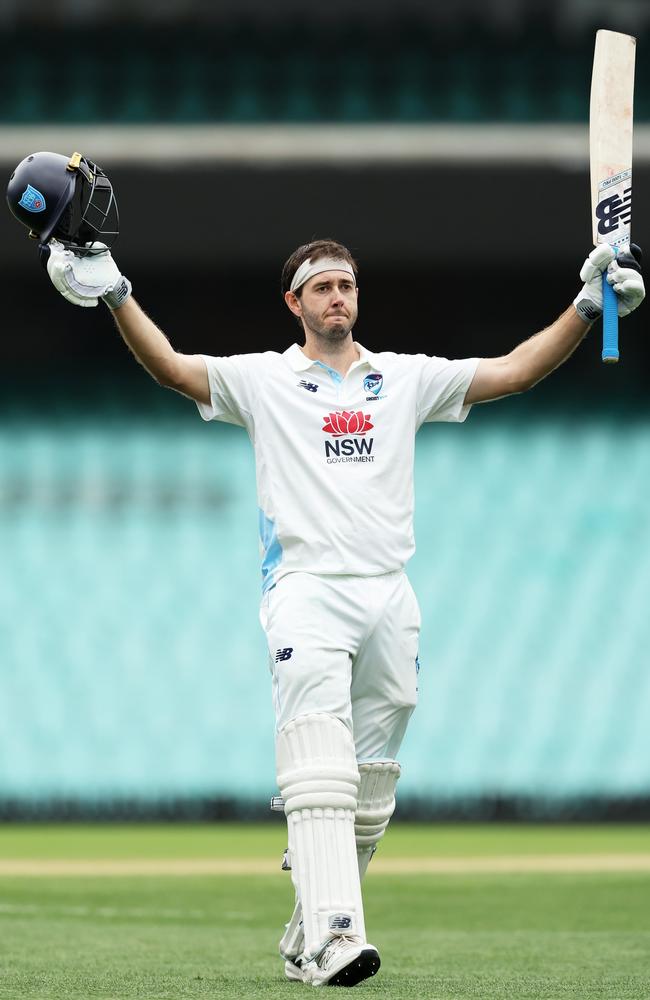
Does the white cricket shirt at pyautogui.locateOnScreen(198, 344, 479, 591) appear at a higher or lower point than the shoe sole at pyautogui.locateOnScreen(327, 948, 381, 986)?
higher

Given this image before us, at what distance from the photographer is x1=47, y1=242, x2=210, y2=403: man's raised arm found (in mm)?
4328

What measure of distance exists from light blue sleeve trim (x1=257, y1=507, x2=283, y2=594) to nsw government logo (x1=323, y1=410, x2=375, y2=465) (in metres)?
0.22

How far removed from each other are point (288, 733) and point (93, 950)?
1.25m

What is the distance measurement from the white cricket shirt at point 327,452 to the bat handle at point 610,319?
0.49 m

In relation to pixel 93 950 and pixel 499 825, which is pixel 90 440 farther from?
pixel 93 950

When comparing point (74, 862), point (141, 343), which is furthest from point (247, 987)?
point (74, 862)

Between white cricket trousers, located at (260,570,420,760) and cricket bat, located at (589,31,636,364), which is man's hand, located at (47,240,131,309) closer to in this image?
white cricket trousers, located at (260,570,420,760)

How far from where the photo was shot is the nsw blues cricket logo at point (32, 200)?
436 centimetres

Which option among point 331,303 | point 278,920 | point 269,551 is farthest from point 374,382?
point 278,920

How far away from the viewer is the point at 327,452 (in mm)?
4457

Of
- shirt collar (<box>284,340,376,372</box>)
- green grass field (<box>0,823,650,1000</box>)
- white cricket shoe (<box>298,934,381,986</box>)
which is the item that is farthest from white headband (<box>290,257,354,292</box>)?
green grass field (<box>0,823,650,1000</box>)

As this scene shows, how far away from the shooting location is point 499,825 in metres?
11.4

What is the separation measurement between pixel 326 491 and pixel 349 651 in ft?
1.34

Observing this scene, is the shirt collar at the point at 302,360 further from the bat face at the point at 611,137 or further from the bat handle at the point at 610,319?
the bat face at the point at 611,137
